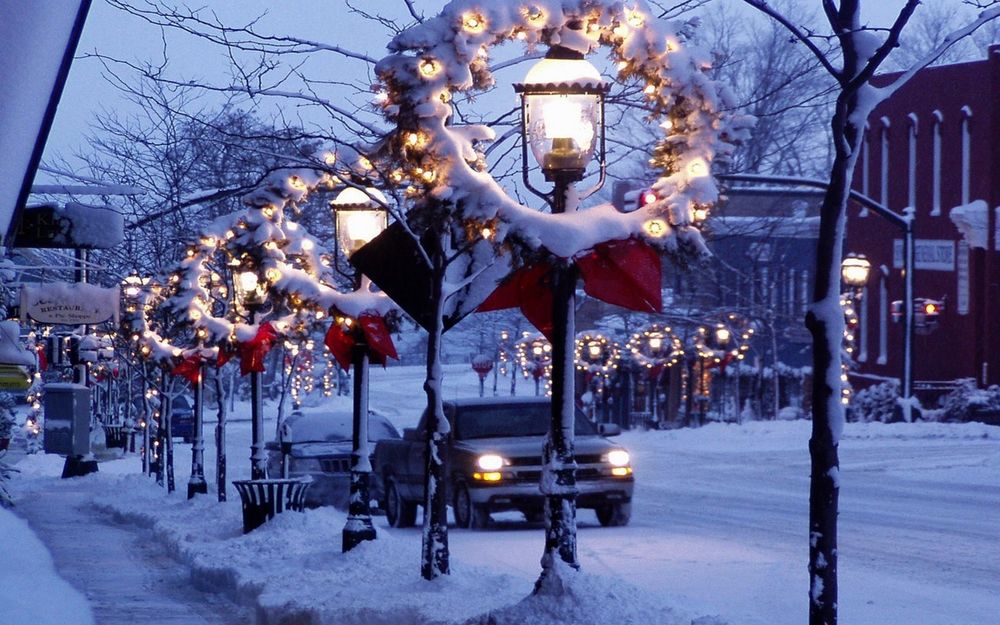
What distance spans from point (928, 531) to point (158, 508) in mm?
12914

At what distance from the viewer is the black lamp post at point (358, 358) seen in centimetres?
1419

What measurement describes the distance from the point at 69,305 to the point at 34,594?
332 inches

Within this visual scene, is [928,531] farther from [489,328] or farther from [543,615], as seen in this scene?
[489,328]

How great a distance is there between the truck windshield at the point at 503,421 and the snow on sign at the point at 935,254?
89.3 feet

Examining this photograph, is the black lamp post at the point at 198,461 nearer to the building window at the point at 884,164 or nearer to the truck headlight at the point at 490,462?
the truck headlight at the point at 490,462

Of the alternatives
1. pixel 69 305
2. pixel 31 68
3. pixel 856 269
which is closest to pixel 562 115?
pixel 31 68

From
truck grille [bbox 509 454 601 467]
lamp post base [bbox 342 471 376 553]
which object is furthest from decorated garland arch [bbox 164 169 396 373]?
truck grille [bbox 509 454 601 467]

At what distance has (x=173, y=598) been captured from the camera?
1417 cm

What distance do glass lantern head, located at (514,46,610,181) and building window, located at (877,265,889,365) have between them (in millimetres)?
41004

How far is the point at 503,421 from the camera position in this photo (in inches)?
778

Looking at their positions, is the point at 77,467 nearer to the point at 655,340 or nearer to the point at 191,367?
the point at 191,367

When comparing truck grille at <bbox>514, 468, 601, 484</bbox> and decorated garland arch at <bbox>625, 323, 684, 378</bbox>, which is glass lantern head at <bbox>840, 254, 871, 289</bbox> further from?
truck grille at <bbox>514, 468, 601, 484</bbox>

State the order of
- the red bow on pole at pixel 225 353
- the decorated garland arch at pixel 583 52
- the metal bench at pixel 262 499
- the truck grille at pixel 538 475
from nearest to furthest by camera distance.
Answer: the decorated garland arch at pixel 583 52
the metal bench at pixel 262 499
the truck grille at pixel 538 475
the red bow on pole at pixel 225 353

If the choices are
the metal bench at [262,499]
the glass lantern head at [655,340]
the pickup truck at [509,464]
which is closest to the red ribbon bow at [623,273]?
the pickup truck at [509,464]
